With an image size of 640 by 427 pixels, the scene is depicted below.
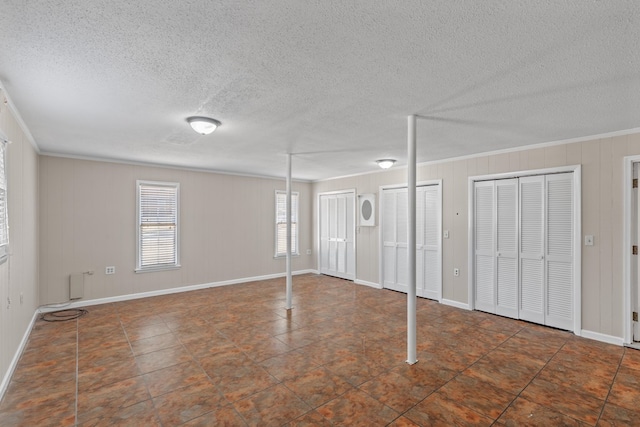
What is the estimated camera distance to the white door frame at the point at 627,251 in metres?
3.55

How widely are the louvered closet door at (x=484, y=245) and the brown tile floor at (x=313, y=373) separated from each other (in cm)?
27

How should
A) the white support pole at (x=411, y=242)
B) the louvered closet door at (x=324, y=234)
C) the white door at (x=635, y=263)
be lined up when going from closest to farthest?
1. the white support pole at (x=411, y=242)
2. the white door at (x=635, y=263)
3. the louvered closet door at (x=324, y=234)

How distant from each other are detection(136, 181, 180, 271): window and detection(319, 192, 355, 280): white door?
3.41 meters

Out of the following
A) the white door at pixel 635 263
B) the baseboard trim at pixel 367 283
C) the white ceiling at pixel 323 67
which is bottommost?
the baseboard trim at pixel 367 283

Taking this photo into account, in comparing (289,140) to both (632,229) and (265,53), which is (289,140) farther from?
(632,229)

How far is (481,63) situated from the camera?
6.87 ft

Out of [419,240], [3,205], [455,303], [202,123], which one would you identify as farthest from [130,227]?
[455,303]

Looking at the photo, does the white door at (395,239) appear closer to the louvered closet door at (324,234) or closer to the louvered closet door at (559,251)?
the louvered closet door at (324,234)

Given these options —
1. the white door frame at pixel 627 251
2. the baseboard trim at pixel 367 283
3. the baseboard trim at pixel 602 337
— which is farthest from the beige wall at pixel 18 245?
the white door frame at pixel 627 251

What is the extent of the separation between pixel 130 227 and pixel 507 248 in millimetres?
6201

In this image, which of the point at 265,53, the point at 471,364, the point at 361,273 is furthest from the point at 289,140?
the point at 361,273

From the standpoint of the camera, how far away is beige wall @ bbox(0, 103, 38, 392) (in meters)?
2.74

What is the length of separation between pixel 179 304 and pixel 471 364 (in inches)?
173

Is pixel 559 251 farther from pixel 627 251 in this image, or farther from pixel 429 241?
pixel 429 241
